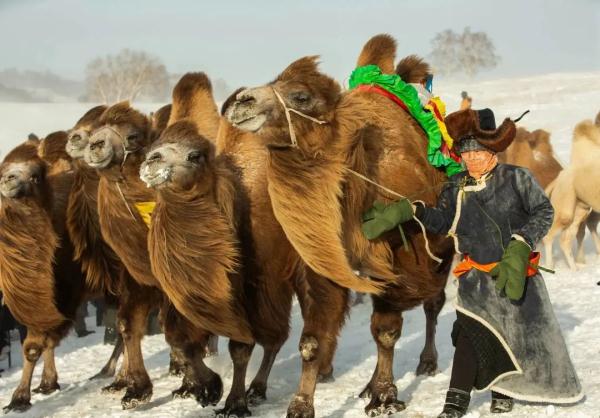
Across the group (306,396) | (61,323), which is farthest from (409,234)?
(61,323)

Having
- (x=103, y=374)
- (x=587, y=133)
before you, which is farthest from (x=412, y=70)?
(x=587, y=133)

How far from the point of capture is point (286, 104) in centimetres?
511

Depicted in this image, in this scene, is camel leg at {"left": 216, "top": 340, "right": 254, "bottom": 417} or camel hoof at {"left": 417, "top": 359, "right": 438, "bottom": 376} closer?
camel leg at {"left": 216, "top": 340, "right": 254, "bottom": 417}

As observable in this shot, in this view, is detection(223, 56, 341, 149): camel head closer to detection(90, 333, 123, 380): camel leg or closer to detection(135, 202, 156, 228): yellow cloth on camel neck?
detection(135, 202, 156, 228): yellow cloth on camel neck

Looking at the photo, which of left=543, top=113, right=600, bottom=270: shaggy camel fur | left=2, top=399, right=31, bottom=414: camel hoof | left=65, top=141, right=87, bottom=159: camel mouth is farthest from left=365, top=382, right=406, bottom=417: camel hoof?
left=543, top=113, right=600, bottom=270: shaggy camel fur

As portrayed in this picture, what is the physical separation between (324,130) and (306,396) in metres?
1.72

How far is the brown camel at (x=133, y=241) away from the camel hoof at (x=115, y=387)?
57 centimetres

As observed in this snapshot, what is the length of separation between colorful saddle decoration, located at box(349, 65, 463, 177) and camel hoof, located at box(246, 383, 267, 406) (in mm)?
2262

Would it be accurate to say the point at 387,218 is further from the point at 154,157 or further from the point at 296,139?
the point at 154,157

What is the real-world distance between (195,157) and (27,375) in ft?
8.77

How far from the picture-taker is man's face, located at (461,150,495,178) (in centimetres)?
492

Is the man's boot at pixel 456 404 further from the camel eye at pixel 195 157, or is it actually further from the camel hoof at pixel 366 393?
the camel eye at pixel 195 157

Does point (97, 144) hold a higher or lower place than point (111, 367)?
higher

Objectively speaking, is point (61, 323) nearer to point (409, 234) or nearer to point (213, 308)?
point (213, 308)
